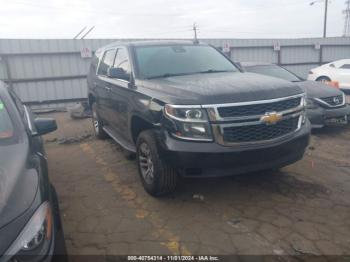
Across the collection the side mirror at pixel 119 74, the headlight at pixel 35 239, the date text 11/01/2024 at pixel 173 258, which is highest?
the side mirror at pixel 119 74

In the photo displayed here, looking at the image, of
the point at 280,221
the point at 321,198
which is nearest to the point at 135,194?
the point at 280,221

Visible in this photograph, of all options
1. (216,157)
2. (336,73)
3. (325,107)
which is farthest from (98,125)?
(336,73)

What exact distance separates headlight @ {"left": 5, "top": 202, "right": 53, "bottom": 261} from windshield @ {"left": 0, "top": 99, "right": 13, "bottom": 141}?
1005 mm

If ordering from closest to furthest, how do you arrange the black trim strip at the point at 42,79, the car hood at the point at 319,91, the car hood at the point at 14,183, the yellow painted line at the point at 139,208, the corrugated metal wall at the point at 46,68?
the car hood at the point at 14,183, the yellow painted line at the point at 139,208, the car hood at the point at 319,91, the corrugated metal wall at the point at 46,68, the black trim strip at the point at 42,79

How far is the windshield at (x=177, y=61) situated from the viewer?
14.8 ft

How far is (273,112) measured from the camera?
3611 mm

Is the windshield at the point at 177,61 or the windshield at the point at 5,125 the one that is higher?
the windshield at the point at 177,61

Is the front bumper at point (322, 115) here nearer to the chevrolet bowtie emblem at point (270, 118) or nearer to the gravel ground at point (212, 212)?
the gravel ground at point (212, 212)

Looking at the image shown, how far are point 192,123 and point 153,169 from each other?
2.51 ft

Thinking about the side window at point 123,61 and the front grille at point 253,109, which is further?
the side window at point 123,61

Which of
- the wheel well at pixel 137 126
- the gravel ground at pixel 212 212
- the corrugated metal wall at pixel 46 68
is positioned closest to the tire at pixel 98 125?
the gravel ground at pixel 212 212

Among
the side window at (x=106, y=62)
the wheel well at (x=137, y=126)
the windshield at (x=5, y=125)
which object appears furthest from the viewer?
the side window at (x=106, y=62)

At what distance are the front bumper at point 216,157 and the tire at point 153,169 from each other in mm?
169

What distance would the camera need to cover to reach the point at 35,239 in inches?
79.4
